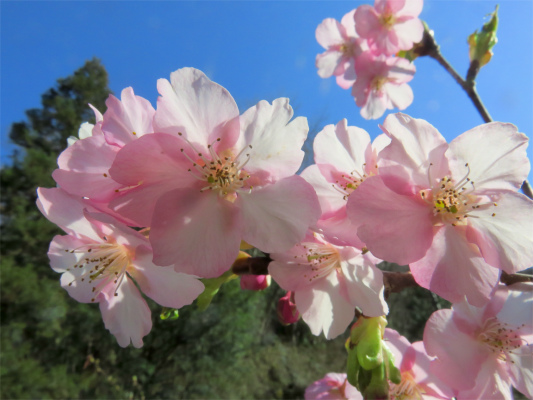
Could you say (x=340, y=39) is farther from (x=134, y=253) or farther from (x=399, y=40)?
(x=134, y=253)

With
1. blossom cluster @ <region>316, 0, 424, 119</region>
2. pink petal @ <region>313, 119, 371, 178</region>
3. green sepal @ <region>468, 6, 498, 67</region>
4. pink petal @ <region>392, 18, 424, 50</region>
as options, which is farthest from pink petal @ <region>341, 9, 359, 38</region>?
pink petal @ <region>313, 119, 371, 178</region>

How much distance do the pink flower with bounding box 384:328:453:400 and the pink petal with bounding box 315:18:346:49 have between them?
4.09 feet

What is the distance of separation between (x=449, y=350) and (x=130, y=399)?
4055mm

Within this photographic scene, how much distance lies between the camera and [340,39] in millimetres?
1535

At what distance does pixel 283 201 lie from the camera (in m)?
0.44

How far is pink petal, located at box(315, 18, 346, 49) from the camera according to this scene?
4.96ft

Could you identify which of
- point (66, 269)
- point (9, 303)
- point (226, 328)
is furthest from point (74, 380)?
point (66, 269)

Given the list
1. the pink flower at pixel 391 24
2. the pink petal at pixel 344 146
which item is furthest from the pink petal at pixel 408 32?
the pink petal at pixel 344 146

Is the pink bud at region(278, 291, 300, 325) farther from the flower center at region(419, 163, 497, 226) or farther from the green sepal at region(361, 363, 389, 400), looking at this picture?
the flower center at region(419, 163, 497, 226)

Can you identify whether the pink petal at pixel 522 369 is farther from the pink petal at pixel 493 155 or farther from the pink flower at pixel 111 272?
the pink flower at pixel 111 272

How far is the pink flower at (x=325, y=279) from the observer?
0.54 m

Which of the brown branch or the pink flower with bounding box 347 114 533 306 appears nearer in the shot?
the pink flower with bounding box 347 114 533 306

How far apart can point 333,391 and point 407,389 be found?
211mm

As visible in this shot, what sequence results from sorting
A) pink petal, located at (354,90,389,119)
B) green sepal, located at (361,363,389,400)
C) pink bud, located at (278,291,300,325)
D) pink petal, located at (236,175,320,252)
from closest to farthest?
pink petal, located at (236,175,320,252) < green sepal, located at (361,363,389,400) < pink bud, located at (278,291,300,325) < pink petal, located at (354,90,389,119)
